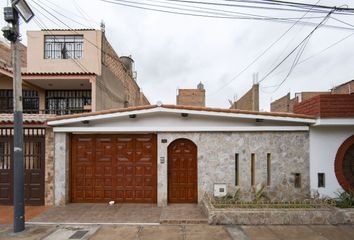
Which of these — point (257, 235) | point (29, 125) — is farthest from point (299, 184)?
point (29, 125)

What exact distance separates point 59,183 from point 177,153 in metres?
4.25

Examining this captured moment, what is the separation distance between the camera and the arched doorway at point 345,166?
944 cm

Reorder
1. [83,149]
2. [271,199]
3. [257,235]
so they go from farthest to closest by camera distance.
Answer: [83,149]
[271,199]
[257,235]

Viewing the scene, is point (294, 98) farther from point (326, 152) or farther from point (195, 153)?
point (195, 153)

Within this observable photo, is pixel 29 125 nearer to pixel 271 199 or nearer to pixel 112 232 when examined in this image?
pixel 112 232

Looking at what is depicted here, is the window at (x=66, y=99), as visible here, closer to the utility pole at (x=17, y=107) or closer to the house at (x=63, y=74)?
the house at (x=63, y=74)

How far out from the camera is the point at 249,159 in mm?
9664

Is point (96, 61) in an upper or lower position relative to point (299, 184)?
upper

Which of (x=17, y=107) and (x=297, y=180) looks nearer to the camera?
(x=17, y=107)

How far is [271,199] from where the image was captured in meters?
9.43

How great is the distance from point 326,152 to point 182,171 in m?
4.99

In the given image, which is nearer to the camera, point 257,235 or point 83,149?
point 257,235

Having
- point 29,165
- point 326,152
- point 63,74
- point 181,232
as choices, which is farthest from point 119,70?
point 181,232

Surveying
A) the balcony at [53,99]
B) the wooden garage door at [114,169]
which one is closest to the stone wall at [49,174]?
the wooden garage door at [114,169]
